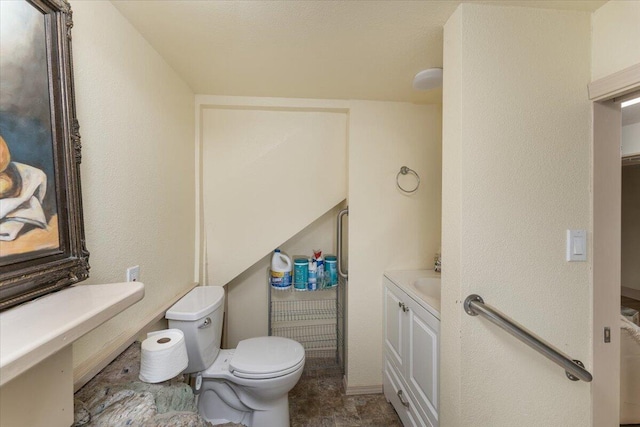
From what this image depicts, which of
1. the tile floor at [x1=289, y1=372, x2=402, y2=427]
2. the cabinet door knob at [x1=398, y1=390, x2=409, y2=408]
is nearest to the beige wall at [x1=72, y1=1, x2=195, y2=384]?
the tile floor at [x1=289, y1=372, x2=402, y2=427]

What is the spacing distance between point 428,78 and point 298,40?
667 mm

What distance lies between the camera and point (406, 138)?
196 centimetres

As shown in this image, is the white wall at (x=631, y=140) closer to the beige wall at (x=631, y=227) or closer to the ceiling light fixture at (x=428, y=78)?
the ceiling light fixture at (x=428, y=78)

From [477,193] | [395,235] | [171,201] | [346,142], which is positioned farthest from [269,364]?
[346,142]

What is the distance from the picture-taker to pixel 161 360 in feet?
3.34

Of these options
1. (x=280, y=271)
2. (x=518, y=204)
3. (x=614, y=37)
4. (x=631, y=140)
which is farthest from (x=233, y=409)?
(x=631, y=140)

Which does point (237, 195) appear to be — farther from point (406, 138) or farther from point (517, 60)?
point (517, 60)

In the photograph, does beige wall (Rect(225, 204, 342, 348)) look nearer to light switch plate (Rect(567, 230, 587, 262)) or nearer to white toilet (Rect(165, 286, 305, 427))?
white toilet (Rect(165, 286, 305, 427))

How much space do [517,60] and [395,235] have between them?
3.96 ft

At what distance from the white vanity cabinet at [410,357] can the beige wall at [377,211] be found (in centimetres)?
12

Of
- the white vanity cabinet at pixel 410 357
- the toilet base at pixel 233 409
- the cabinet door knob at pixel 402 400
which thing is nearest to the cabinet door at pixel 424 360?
the white vanity cabinet at pixel 410 357

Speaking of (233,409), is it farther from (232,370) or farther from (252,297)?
(252,297)

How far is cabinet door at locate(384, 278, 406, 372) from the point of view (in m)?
1.61

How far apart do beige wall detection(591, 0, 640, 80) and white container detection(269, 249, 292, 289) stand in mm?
1924
